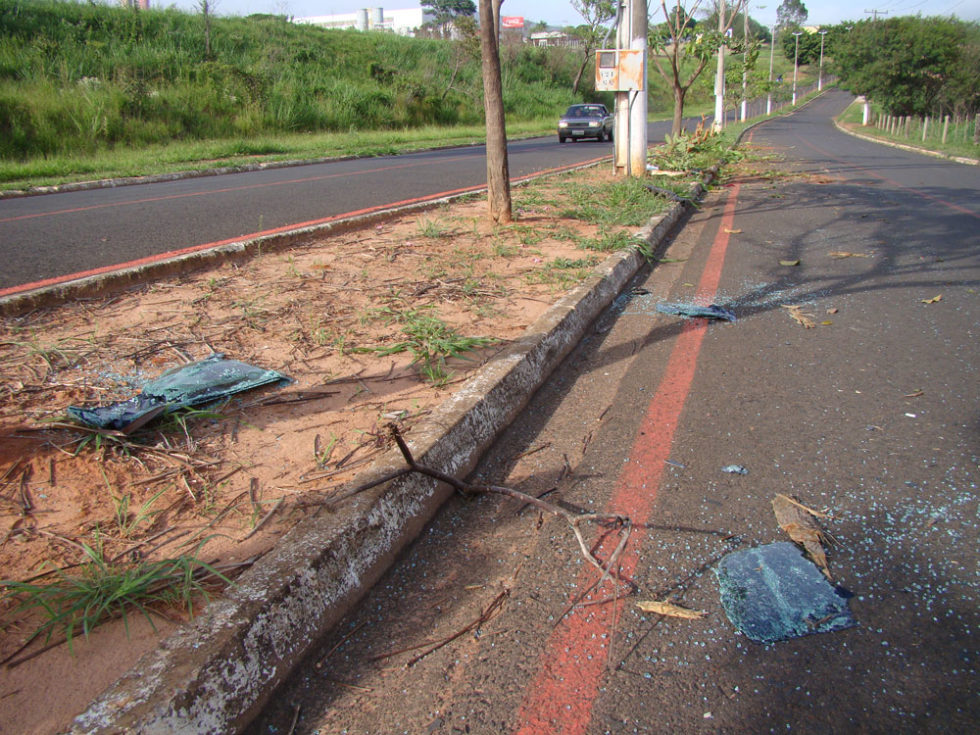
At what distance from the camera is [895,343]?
418cm

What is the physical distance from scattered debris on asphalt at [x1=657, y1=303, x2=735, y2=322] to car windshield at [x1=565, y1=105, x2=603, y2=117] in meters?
21.7

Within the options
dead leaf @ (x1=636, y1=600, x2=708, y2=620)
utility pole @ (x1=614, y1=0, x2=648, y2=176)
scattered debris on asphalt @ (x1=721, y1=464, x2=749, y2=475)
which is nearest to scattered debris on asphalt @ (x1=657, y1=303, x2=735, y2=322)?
scattered debris on asphalt @ (x1=721, y1=464, x2=749, y2=475)

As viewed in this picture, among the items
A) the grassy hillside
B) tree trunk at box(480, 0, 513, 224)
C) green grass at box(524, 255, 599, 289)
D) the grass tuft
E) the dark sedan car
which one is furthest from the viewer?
the dark sedan car

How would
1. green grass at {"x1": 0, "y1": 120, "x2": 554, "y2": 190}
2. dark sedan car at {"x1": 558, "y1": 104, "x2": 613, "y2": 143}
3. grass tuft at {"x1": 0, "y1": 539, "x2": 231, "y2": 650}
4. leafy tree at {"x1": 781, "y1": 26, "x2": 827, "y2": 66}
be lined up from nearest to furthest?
grass tuft at {"x1": 0, "y1": 539, "x2": 231, "y2": 650}, green grass at {"x1": 0, "y1": 120, "x2": 554, "y2": 190}, dark sedan car at {"x1": 558, "y1": 104, "x2": 613, "y2": 143}, leafy tree at {"x1": 781, "y1": 26, "x2": 827, "y2": 66}

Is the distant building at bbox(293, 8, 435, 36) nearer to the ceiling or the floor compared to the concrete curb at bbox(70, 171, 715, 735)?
nearer to the ceiling

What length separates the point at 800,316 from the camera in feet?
15.6

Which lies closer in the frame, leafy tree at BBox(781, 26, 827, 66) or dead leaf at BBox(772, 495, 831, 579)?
dead leaf at BBox(772, 495, 831, 579)

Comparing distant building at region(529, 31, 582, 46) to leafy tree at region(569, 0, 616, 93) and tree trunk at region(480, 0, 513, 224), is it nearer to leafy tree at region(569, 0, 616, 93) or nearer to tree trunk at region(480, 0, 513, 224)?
leafy tree at region(569, 0, 616, 93)

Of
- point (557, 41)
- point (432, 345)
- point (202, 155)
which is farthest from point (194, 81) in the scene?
point (557, 41)

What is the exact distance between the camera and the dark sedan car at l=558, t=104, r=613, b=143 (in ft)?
80.0

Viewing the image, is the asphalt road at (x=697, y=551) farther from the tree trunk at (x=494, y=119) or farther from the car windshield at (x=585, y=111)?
the car windshield at (x=585, y=111)

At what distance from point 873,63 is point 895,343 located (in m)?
40.2

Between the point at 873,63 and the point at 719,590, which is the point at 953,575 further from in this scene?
the point at 873,63

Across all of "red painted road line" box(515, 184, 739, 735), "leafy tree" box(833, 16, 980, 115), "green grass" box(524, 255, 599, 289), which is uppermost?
"leafy tree" box(833, 16, 980, 115)
